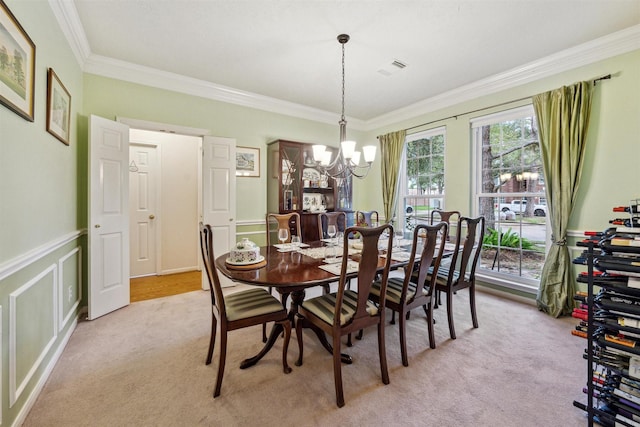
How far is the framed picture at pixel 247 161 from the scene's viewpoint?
3.95 metres

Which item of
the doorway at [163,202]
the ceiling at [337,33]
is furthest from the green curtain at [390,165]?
the doorway at [163,202]

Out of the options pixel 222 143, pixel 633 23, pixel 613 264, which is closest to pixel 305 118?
pixel 222 143

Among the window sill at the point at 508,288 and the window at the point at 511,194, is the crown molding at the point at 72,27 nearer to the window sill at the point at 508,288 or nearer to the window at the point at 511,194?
the window at the point at 511,194

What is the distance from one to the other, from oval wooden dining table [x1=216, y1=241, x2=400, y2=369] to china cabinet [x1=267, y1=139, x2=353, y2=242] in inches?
68.6

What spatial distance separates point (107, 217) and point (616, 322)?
13.2 ft

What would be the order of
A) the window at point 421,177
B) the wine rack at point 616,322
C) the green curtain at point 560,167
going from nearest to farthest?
the wine rack at point 616,322 < the green curtain at point 560,167 < the window at point 421,177

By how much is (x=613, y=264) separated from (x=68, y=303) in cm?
384

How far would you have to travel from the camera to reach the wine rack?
1.28 m

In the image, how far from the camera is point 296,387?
1.77m

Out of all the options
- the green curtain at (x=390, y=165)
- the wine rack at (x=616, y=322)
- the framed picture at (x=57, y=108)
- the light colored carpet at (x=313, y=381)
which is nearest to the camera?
the wine rack at (x=616, y=322)

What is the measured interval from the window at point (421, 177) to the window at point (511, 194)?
592 millimetres

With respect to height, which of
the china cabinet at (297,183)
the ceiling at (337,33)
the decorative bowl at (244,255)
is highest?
the ceiling at (337,33)

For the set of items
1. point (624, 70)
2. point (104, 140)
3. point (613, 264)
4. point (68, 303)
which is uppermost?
point (624, 70)

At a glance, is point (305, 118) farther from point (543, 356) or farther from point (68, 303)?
point (543, 356)
